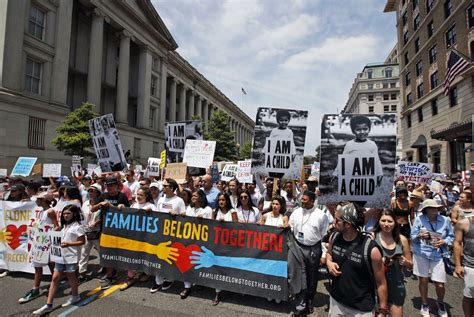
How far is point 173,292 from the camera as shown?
481 cm

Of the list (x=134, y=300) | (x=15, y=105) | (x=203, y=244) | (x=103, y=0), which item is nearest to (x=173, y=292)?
(x=134, y=300)

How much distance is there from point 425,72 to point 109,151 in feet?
106

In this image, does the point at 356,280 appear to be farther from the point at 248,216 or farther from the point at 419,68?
the point at 419,68

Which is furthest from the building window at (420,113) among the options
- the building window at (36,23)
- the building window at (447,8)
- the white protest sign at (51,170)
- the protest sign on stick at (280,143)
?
the building window at (36,23)

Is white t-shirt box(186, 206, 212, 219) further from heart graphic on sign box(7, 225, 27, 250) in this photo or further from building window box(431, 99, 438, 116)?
building window box(431, 99, 438, 116)

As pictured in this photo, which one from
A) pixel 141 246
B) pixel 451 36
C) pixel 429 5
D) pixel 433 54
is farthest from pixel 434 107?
pixel 141 246

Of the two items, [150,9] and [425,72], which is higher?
[150,9]

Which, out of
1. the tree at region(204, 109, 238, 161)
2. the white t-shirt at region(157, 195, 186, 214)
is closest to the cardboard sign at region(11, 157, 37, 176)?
the white t-shirt at region(157, 195, 186, 214)

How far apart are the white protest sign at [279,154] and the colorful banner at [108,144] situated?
3.47 metres

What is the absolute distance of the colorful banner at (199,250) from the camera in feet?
14.3

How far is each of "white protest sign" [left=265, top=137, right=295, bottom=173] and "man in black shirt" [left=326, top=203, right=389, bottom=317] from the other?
3.22 m

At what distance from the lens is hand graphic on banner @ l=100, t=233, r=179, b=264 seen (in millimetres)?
4863

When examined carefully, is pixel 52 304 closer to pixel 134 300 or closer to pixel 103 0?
pixel 134 300

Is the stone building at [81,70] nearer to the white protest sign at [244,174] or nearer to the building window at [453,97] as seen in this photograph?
the white protest sign at [244,174]
